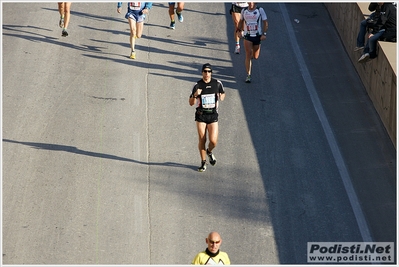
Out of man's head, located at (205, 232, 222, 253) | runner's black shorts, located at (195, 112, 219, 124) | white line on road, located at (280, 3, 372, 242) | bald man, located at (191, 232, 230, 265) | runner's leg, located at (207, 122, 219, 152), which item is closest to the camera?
man's head, located at (205, 232, 222, 253)

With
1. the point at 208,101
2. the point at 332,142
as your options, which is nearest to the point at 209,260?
the point at 208,101

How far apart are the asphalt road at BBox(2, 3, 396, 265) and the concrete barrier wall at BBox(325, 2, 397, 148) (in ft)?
0.77

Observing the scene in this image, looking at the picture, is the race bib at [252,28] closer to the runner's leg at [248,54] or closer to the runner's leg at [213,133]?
the runner's leg at [248,54]

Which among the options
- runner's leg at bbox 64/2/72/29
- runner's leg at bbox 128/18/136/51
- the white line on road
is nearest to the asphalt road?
the white line on road

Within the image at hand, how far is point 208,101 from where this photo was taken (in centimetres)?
1477

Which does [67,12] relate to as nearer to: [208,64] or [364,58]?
[364,58]

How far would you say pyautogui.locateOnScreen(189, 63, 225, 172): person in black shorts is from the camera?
14.7m

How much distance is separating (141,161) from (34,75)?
4687 mm

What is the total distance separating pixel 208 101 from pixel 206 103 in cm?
5

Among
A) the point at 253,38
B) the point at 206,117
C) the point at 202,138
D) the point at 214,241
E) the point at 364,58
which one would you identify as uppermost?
the point at 214,241

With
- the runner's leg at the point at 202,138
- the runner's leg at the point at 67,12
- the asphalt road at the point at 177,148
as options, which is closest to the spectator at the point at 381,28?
the asphalt road at the point at 177,148

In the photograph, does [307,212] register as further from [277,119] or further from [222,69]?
[222,69]

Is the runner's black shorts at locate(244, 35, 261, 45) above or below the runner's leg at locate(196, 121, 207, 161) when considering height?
below

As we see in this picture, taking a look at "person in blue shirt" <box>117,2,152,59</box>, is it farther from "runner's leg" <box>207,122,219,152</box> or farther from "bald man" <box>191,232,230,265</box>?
"bald man" <box>191,232,230,265</box>
